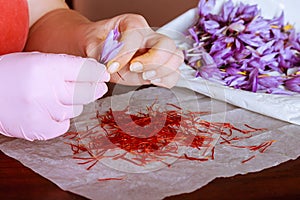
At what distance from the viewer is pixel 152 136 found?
52cm

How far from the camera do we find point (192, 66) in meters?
0.73

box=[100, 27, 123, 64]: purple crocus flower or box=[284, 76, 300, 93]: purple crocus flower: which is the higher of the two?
box=[100, 27, 123, 64]: purple crocus flower

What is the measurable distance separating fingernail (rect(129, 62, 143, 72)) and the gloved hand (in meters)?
0.03

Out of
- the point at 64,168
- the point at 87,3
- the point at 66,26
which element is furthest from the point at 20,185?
the point at 87,3

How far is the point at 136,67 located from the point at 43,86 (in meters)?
0.09

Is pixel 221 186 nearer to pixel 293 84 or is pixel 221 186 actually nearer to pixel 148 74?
pixel 148 74

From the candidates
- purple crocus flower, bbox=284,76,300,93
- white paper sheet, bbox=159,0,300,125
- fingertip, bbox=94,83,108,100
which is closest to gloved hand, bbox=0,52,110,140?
fingertip, bbox=94,83,108,100

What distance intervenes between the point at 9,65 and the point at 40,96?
4 cm

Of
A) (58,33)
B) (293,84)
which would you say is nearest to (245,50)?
(293,84)

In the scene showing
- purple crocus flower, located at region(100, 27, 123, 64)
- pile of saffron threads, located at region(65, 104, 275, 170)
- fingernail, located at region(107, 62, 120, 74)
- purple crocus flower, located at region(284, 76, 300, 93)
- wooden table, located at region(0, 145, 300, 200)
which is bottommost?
purple crocus flower, located at region(284, 76, 300, 93)

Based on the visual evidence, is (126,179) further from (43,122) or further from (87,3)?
(87,3)

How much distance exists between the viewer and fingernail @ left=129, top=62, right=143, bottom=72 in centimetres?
49

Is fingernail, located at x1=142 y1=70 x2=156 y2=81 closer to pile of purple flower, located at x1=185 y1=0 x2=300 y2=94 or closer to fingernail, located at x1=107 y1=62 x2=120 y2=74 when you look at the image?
fingernail, located at x1=107 y1=62 x2=120 y2=74

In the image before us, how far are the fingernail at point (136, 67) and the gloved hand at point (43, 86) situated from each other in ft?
0.09
